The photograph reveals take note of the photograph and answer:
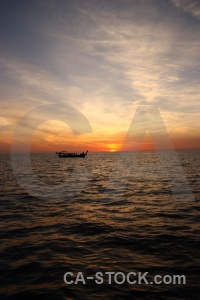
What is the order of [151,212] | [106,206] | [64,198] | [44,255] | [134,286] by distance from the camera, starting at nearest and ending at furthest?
[134,286]
[44,255]
[151,212]
[106,206]
[64,198]

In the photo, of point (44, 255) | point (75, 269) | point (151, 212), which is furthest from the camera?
point (151, 212)

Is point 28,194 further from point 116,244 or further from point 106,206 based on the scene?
point 116,244

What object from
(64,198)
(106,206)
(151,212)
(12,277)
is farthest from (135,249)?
(64,198)

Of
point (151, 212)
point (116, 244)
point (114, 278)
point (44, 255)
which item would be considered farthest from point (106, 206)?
point (114, 278)

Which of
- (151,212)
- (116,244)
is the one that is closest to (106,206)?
(151,212)

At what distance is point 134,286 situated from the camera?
8203mm

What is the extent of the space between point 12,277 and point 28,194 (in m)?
16.8

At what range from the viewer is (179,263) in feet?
31.3

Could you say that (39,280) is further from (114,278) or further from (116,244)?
(116,244)

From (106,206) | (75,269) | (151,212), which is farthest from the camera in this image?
(106,206)

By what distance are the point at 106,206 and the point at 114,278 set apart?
11.0 m

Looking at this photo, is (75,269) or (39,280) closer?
(39,280)

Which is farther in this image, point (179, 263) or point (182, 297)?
point (179, 263)

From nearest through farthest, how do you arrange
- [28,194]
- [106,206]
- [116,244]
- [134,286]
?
[134,286] < [116,244] < [106,206] < [28,194]
